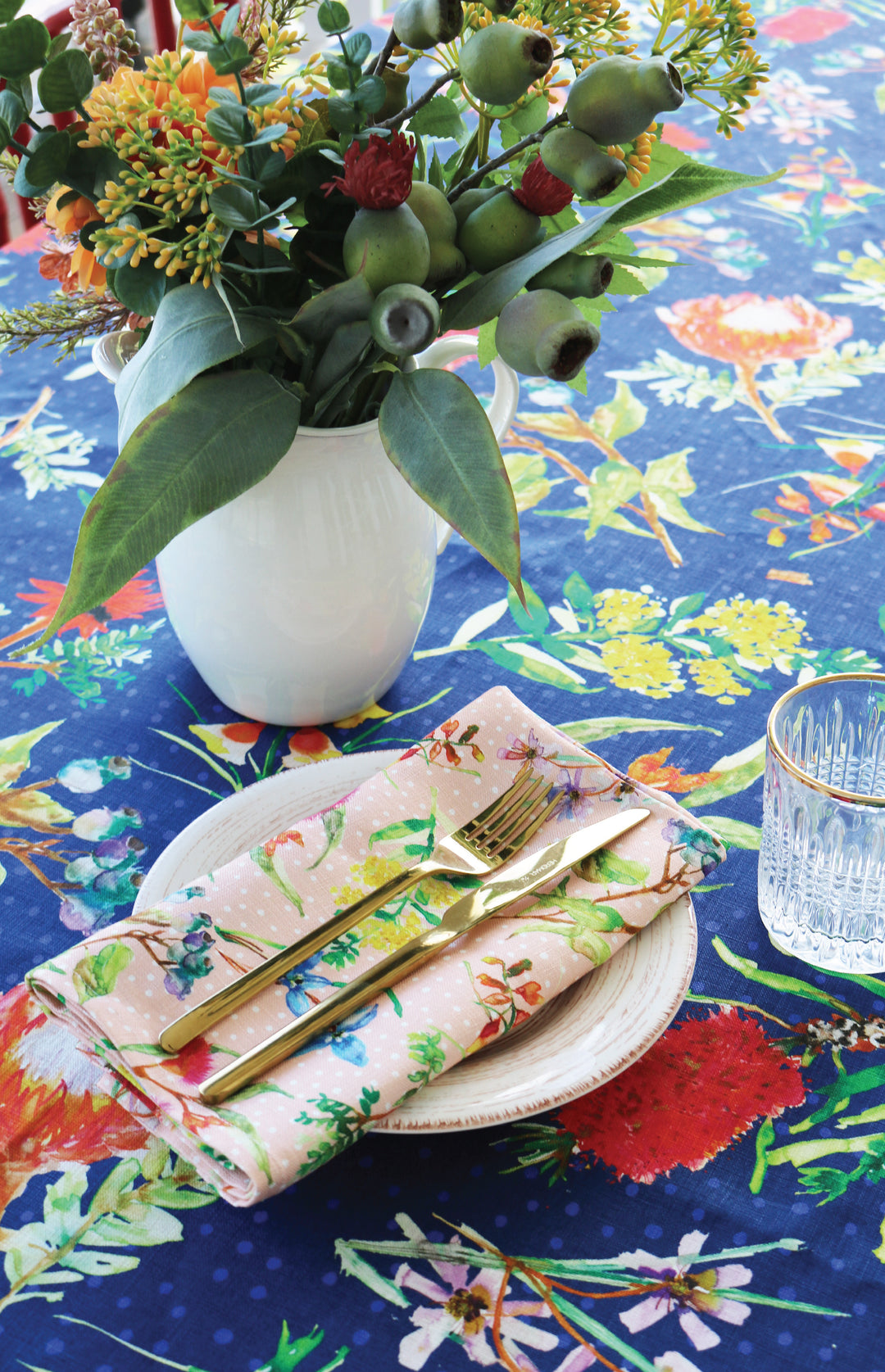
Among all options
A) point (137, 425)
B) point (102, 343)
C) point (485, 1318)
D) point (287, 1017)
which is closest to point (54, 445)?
point (102, 343)

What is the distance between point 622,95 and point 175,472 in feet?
0.74

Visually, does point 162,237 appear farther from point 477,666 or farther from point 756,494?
point 756,494

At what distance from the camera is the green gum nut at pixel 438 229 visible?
1.65ft

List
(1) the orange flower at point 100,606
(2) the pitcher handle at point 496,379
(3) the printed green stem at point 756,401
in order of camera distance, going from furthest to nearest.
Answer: (3) the printed green stem at point 756,401
(1) the orange flower at point 100,606
(2) the pitcher handle at point 496,379

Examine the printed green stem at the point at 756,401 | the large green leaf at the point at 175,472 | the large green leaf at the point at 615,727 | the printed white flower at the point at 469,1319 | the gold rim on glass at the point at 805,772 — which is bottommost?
the large green leaf at the point at 615,727

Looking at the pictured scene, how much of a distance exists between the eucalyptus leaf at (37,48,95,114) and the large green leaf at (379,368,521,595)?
0.59 ft

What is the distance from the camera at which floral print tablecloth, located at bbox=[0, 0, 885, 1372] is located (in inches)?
17.1

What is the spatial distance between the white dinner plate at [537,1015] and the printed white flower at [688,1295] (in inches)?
2.7

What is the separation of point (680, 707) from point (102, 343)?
14.4 inches

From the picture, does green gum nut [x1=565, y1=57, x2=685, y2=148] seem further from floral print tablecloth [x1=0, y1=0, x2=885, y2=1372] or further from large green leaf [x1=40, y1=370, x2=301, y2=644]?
floral print tablecloth [x1=0, y1=0, x2=885, y2=1372]

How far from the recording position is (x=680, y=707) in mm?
694

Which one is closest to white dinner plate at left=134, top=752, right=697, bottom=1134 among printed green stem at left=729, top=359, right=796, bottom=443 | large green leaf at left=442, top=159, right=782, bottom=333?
large green leaf at left=442, top=159, right=782, bottom=333

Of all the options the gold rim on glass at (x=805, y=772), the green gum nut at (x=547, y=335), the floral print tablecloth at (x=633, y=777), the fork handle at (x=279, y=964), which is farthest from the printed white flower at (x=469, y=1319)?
the green gum nut at (x=547, y=335)

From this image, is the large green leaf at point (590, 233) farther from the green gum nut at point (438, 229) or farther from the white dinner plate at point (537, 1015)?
the white dinner plate at point (537, 1015)
